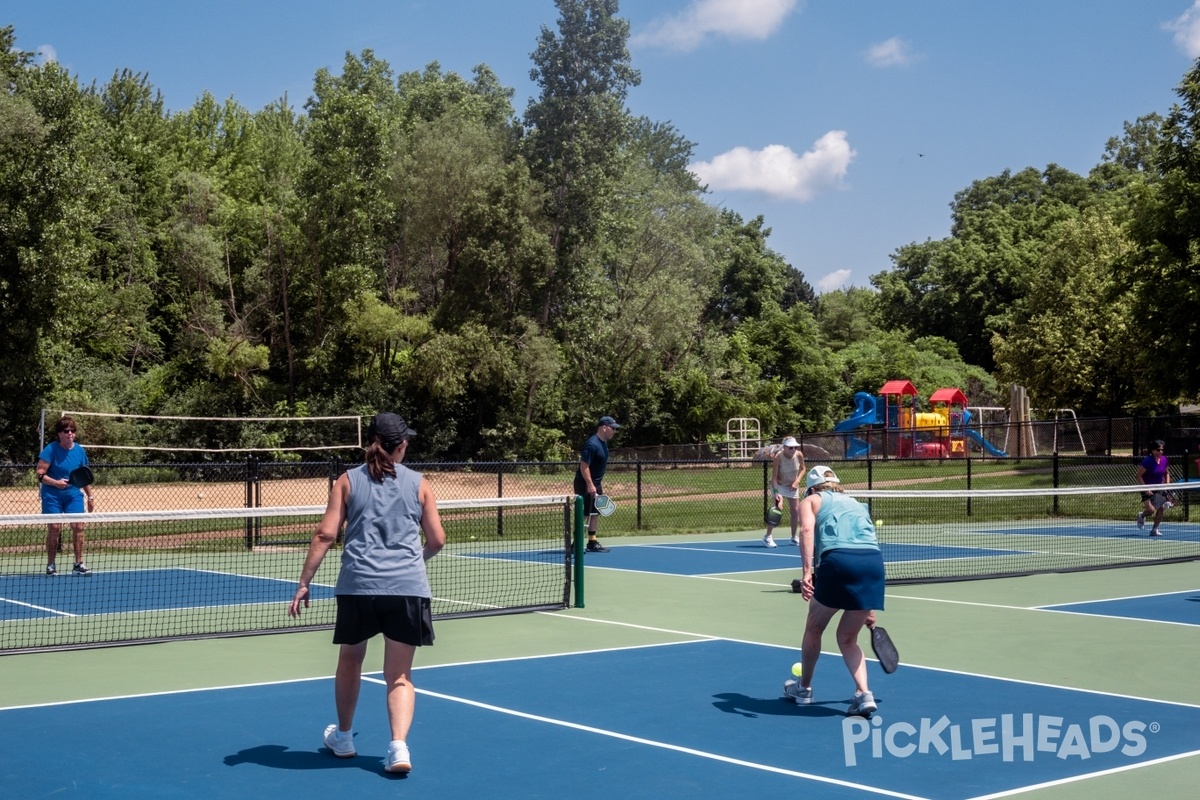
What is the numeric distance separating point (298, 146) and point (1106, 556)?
166ft

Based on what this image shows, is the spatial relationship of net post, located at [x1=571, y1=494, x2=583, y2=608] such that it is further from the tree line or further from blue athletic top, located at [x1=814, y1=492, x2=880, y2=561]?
the tree line

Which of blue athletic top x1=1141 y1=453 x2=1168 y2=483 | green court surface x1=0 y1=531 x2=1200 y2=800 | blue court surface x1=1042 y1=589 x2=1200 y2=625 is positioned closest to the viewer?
green court surface x1=0 y1=531 x2=1200 y2=800

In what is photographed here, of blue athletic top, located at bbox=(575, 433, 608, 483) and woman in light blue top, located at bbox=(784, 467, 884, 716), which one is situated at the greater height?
blue athletic top, located at bbox=(575, 433, 608, 483)

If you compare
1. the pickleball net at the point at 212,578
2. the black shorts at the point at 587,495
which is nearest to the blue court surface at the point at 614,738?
the pickleball net at the point at 212,578

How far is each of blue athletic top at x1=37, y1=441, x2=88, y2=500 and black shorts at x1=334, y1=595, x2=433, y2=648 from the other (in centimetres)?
1079

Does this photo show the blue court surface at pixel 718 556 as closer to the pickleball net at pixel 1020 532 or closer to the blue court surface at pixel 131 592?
the pickleball net at pixel 1020 532

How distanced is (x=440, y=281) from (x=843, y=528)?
43.5 meters

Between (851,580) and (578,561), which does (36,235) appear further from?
(851,580)

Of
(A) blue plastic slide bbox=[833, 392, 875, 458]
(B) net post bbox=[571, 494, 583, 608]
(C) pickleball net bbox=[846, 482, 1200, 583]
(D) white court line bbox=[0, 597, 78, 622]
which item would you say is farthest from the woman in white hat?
(A) blue plastic slide bbox=[833, 392, 875, 458]

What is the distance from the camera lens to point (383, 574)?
268 inches

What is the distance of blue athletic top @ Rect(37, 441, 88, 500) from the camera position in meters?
16.3

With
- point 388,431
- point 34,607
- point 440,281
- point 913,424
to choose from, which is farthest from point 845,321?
point 388,431

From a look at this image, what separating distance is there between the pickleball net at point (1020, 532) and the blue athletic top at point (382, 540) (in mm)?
7855

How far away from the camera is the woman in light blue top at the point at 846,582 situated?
26.8ft
